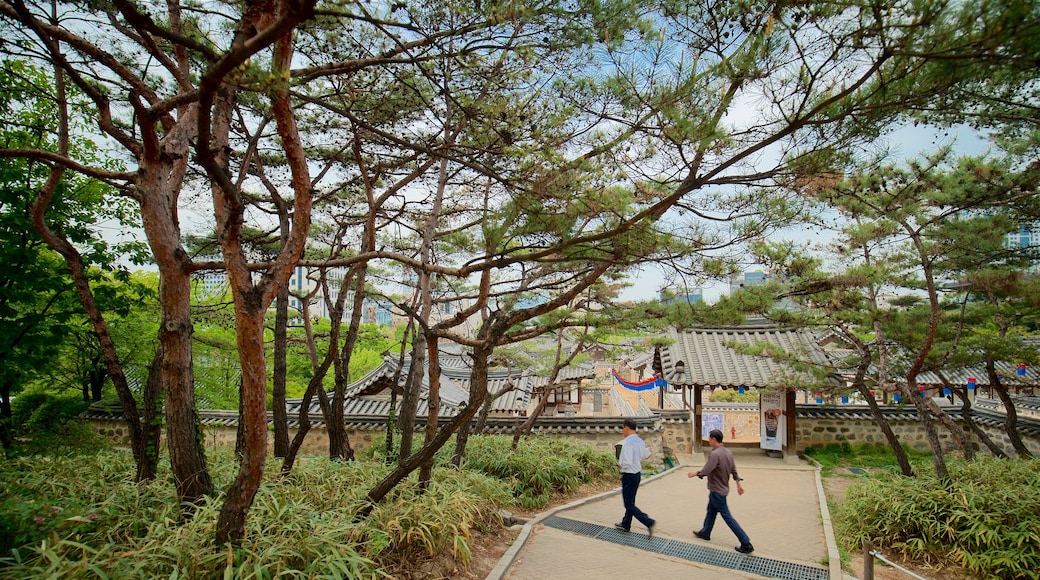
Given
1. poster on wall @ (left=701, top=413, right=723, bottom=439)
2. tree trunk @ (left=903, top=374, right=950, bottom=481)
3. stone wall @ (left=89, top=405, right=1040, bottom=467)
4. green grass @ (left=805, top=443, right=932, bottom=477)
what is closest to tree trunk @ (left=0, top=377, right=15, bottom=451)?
stone wall @ (left=89, top=405, right=1040, bottom=467)

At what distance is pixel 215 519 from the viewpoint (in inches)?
150

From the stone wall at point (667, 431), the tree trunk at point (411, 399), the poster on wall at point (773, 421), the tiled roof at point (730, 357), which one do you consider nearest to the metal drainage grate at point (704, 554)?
the tree trunk at point (411, 399)

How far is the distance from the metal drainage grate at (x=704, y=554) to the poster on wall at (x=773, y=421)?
7502 millimetres

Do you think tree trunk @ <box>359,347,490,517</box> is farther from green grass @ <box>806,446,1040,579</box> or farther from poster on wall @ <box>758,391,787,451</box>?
poster on wall @ <box>758,391,787,451</box>

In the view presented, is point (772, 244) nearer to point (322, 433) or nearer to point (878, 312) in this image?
point (878, 312)

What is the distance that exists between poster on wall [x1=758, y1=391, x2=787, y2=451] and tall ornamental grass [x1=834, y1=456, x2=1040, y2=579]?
5614 millimetres

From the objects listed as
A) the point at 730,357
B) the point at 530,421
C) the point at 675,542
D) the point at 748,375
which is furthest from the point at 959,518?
the point at 730,357

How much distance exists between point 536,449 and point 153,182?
22.6ft

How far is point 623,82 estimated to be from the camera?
333cm

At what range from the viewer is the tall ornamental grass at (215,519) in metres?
3.18

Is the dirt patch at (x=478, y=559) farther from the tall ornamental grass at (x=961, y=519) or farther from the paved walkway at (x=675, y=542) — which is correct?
the tall ornamental grass at (x=961, y=519)

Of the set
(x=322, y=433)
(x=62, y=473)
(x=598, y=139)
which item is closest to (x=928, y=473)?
(x=598, y=139)

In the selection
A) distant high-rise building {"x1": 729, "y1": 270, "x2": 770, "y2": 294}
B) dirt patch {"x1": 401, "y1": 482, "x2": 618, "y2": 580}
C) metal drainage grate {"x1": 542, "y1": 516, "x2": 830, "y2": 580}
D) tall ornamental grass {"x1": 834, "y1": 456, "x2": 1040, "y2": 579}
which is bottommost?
metal drainage grate {"x1": 542, "y1": 516, "x2": 830, "y2": 580}

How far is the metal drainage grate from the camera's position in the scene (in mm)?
4875
